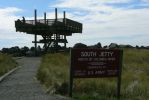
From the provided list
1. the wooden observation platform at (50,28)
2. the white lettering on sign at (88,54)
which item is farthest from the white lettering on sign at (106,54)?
the wooden observation platform at (50,28)

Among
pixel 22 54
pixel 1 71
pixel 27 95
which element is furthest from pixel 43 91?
pixel 22 54

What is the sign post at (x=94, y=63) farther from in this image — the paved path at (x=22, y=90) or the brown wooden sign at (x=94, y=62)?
the paved path at (x=22, y=90)

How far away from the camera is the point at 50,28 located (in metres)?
55.5

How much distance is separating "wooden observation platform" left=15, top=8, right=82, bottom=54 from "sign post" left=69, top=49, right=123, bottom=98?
3976 centimetres

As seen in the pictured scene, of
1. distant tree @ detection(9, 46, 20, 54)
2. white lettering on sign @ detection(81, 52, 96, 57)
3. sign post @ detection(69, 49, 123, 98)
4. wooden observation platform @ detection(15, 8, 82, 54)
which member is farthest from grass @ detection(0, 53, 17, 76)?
distant tree @ detection(9, 46, 20, 54)

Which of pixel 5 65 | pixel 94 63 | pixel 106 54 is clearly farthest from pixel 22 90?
pixel 5 65

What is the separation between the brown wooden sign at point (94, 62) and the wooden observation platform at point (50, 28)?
39784mm

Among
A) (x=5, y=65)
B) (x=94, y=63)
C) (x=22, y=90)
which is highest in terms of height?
(x=94, y=63)

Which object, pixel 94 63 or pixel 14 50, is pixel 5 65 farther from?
pixel 14 50

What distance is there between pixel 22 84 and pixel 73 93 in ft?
13.3

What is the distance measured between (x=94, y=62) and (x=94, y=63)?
3cm

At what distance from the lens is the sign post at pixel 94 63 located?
14321mm

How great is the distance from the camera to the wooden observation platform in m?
55.4

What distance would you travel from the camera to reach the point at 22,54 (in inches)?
2470
